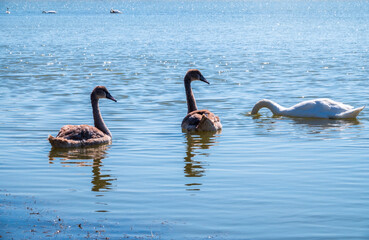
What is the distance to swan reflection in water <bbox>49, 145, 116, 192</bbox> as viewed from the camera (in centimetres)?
1065

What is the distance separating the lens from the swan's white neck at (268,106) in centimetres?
1741

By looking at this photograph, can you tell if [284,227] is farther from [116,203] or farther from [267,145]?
[267,145]

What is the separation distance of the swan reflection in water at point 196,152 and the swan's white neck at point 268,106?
9.84 feet

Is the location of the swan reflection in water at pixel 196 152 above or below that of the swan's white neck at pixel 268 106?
below

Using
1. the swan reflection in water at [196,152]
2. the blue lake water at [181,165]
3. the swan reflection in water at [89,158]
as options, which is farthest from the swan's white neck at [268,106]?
the swan reflection in water at [89,158]

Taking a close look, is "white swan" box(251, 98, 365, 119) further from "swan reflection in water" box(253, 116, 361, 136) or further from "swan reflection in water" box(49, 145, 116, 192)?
"swan reflection in water" box(49, 145, 116, 192)

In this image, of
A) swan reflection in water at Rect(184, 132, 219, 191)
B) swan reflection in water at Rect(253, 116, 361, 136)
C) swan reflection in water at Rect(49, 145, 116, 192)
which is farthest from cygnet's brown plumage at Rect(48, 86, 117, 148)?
swan reflection in water at Rect(253, 116, 361, 136)

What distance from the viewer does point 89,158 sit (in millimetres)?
12492

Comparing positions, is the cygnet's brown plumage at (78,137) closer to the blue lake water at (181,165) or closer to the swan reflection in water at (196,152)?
the blue lake water at (181,165)

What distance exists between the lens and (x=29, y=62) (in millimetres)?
33750

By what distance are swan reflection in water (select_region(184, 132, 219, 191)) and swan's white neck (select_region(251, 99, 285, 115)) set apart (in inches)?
118

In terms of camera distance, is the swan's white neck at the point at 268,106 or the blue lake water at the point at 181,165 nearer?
the blue lake water at the point at 181,165

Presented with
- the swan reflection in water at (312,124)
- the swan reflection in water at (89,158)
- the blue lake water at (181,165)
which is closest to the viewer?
the blue lake water at (181,165)

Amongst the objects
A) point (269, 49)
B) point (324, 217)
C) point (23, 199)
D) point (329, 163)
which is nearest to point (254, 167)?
point (329, 163)
